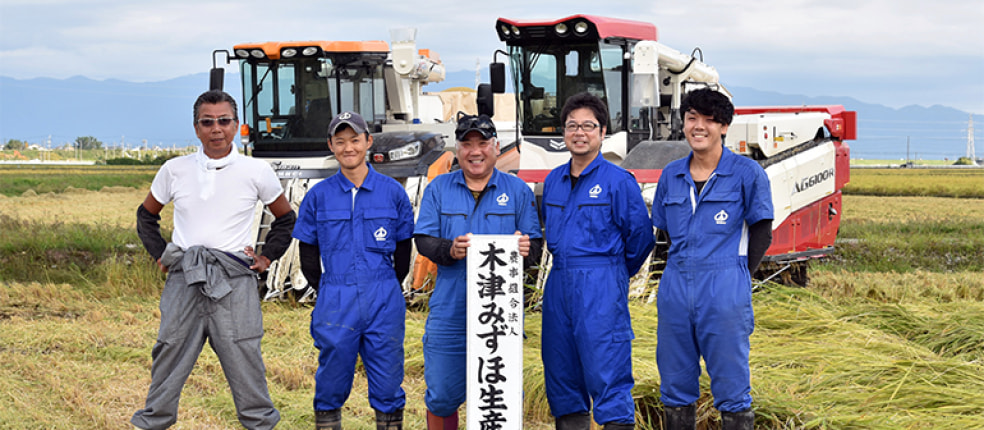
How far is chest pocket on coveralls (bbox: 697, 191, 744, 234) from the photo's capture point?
15.0 ft

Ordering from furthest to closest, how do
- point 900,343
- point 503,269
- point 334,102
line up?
point 334,102, point 900,343, point 503,269

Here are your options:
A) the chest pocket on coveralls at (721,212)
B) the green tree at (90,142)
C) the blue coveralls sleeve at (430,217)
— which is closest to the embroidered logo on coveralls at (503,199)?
the blue coveralls sleeve at (430,217)

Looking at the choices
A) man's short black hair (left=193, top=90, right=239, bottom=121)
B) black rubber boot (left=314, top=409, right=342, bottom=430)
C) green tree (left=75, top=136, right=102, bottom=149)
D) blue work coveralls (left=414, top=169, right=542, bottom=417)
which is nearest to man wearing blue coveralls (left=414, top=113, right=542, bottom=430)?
blue work coveralls (left=414, top=169, right=542, bottom=417)

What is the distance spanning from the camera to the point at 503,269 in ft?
15.1

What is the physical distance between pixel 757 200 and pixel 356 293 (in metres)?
2.09

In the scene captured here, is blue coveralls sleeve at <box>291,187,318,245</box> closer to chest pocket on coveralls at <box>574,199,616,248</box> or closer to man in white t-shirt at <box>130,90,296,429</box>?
man in white t-shirt at <box>130,90,296,429</box>

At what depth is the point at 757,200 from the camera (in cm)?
457

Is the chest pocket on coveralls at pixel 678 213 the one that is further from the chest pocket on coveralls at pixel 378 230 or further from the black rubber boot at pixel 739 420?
the chest pocket on coveralls at pixel 378 230

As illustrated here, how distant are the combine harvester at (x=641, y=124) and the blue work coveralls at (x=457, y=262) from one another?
5.65m

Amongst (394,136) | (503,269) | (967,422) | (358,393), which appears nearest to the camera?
(503,269)

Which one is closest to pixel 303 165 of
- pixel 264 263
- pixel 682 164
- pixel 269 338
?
pixel 269 338

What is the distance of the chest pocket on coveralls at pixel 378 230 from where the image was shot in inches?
190

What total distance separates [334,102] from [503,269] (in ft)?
25.9

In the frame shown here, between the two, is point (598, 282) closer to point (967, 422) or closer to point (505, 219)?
point (505, 219)
